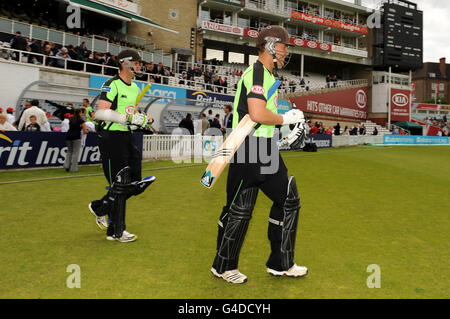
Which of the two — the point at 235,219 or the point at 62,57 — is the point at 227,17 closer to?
the point at 62,57

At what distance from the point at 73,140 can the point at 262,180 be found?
863 centimetres

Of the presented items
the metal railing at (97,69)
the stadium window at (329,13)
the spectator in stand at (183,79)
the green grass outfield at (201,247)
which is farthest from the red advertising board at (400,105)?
the green grass outfield at (201,247)

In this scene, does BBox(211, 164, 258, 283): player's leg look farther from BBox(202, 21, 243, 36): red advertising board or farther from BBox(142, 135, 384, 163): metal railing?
BBox(202, 21, 243, 36): red advertising board

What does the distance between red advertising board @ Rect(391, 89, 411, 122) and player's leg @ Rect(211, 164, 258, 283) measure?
156 feet

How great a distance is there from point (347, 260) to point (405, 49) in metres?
47.0

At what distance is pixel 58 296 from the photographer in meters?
2.65

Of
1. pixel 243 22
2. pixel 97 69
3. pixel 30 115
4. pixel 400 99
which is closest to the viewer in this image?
pixel 30 115

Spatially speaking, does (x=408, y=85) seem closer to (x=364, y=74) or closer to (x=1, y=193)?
(x=364, y=74)

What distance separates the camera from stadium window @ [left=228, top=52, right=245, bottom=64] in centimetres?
3897

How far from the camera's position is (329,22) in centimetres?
4206

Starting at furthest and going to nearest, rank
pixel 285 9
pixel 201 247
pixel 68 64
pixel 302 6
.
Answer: pixel 302 6
pixel 285 9
pixel 68 64
pixel 201 247

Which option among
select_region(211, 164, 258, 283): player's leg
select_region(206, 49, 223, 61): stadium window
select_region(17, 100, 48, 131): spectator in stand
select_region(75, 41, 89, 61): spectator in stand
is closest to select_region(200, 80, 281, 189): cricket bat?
select_region(211, 164, 258, 283): player's leg

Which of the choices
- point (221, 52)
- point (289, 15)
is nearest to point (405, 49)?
point (289, 15)

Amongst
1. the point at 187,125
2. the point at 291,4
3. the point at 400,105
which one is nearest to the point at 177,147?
the point at 187,125
